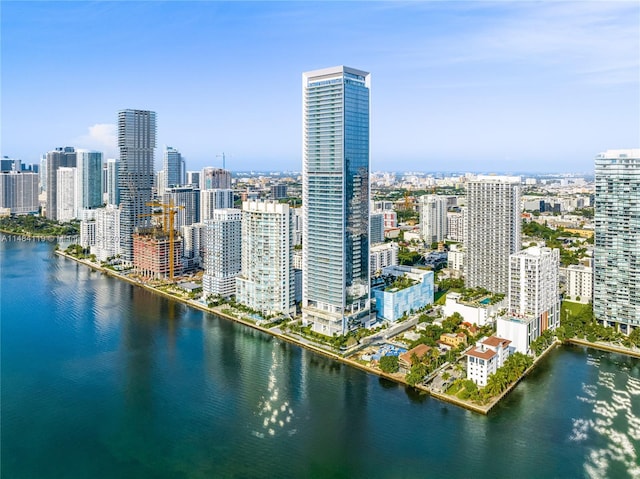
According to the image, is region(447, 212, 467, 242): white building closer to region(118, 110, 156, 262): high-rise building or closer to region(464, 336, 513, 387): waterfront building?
region(118, 110, 156, 262): high-rise building

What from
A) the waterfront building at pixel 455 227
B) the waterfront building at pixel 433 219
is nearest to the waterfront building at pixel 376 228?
the waterfront building at pixel 433 219

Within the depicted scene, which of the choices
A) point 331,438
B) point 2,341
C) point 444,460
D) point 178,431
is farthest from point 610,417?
point 2,341

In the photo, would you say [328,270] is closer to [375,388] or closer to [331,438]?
[375,388]

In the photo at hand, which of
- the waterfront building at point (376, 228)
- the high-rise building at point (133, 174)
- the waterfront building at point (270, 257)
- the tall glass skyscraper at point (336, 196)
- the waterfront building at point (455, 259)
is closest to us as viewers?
the tall glass skyscraper at point (336, 196)

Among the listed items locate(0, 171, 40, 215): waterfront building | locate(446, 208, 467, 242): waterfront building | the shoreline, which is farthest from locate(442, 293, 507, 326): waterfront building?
locate(0, 171, 40, 215): waterfront building

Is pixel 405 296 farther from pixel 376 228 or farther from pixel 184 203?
pixel 184 203

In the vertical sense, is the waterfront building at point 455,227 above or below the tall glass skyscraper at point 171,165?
below

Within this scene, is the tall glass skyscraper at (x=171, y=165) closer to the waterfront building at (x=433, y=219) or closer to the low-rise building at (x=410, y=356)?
the waterfront building at (x=433, y=219)
